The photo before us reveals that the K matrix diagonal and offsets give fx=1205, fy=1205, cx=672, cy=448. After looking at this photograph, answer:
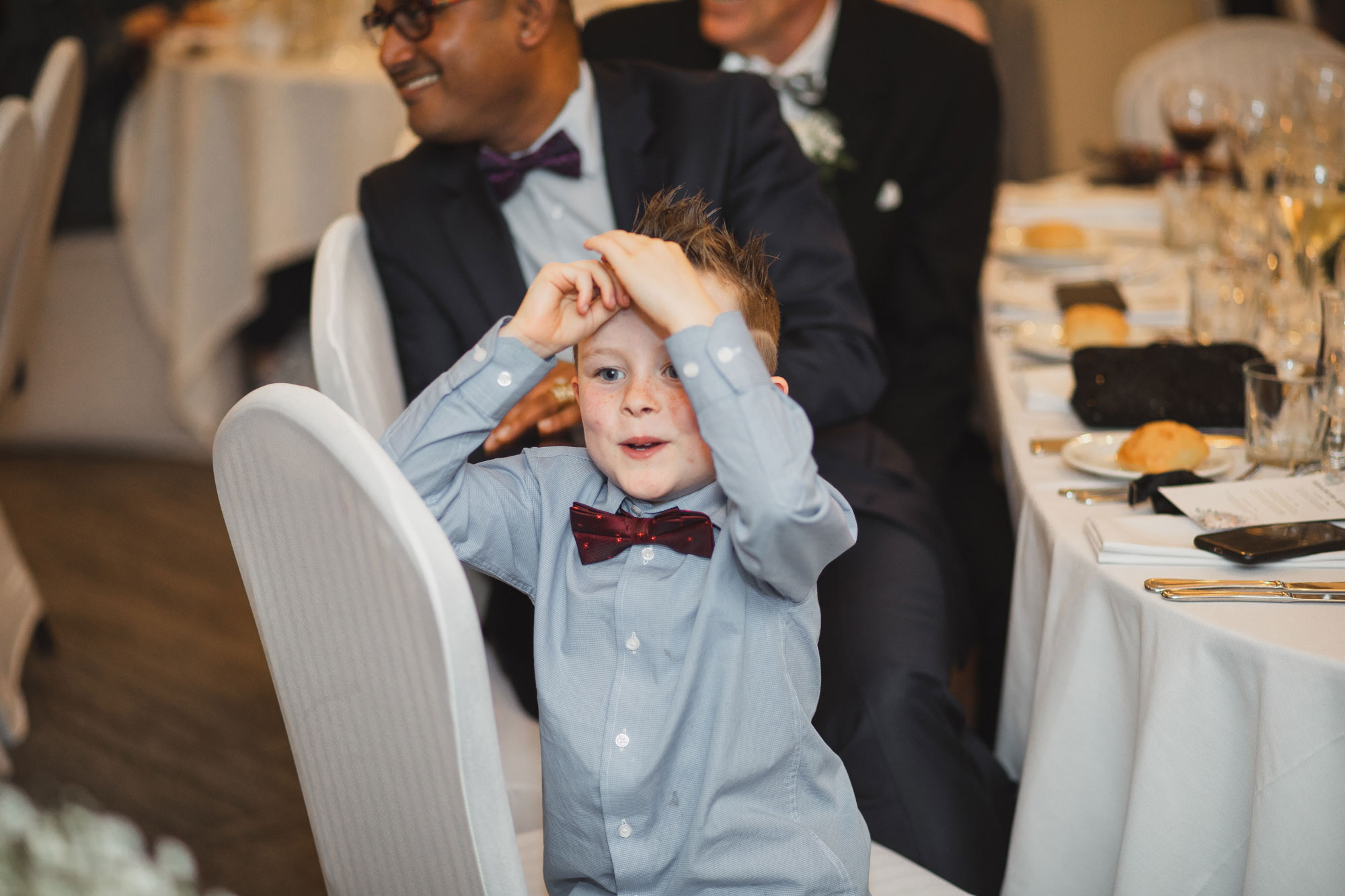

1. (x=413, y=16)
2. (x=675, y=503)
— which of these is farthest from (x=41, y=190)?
(x=675, y=503)

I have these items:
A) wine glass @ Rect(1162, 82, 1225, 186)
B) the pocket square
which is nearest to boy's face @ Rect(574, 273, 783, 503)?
the pocket square

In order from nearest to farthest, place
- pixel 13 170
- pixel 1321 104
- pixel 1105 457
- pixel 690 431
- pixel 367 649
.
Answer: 1. pixel 367 649
2. pixel 690 431
3. pixel 1105 457
4. pixel 13 170
5. pixel 1321 104

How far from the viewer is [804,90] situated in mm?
2629

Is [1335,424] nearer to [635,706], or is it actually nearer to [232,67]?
[635,706]

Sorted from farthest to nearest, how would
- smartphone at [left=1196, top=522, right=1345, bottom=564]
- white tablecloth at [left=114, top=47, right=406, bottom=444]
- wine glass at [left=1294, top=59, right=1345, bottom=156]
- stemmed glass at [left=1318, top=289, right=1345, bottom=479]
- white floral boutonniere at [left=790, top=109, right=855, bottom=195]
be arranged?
1. white tablecloth at [left=114, top=47, right=406, bottom=444]
2. white floral boutonniere at [left=790, top=109, right=855, bottom=195]
3. wine glass at [left=1294, top=59, right=1345, bottom=156]
4. stemmed glass at [left=1318, top=289, right=1345, bottom=479]
5. smartphone at [left=1196, top=522, right=1345, bottom=564]

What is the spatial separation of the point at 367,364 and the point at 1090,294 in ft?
4.69

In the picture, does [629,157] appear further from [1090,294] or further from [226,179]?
[226,179]

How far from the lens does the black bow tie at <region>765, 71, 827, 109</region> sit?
2.62 metres

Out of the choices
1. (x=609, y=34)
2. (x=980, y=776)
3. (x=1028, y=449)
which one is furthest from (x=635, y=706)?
(x=609, y=34)

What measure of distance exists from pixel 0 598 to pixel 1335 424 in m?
2.61

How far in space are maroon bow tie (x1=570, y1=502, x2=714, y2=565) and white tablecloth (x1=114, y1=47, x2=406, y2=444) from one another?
107 inches

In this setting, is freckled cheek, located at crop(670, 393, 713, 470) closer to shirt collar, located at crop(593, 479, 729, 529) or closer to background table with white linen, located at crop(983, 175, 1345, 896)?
shirt collar, located at crop(593, 479, 729, 529)

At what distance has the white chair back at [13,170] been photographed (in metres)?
2.23

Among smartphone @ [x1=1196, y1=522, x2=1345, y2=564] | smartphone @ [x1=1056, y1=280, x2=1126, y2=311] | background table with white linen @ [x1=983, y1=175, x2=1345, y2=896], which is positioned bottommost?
background table with white linen @ [x1=983, y1=175, x2=1345, y2=896]
